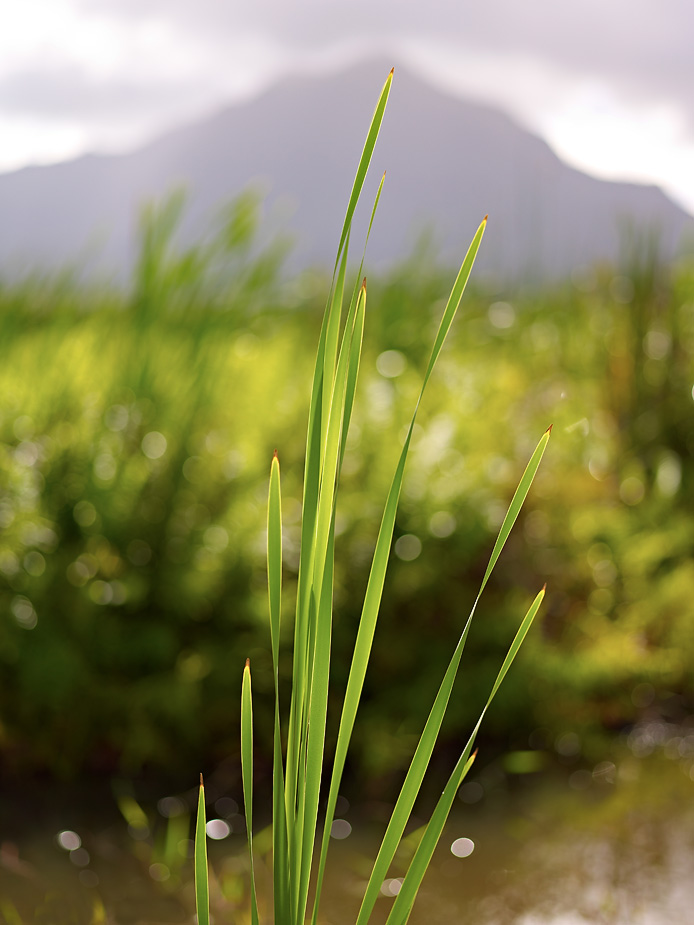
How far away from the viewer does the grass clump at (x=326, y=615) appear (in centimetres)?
49

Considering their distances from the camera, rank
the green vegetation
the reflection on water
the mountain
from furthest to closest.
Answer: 1. the mountain
2. the green vegetation
3. the reflection on water

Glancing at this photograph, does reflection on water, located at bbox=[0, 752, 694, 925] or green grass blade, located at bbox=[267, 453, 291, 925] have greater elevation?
green grass blade, located at bbox=[267, 453, 291, 925]

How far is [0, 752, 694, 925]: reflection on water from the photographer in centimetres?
118

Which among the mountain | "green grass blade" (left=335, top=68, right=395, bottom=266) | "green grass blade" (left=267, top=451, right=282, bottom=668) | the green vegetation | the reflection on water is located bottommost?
the reflection on water

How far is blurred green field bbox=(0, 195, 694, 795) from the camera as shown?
1442 mm

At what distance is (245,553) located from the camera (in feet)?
4.84

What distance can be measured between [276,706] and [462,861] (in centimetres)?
95

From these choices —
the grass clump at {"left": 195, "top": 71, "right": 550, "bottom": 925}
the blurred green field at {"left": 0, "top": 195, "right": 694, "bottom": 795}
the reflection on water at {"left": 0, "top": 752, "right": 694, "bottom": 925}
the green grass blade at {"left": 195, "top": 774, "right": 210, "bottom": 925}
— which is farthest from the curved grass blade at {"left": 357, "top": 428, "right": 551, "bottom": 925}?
the blurred green field at {"left": 0, "top": 195, "right": 694, "bottom": 795}

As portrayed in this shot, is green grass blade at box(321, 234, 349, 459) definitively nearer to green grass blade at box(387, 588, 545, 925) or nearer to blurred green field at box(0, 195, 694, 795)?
green grass blade at box(387, 588, 545, 925)

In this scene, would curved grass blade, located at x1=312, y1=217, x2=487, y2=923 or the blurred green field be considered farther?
the blurred green field

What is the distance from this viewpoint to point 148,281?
1.91 m

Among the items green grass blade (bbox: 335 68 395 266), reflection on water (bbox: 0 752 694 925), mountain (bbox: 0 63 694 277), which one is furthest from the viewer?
mountain (bbox: 0 63 694 277)

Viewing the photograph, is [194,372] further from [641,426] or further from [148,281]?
[641,426]

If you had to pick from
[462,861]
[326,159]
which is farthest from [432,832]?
[326,159]
